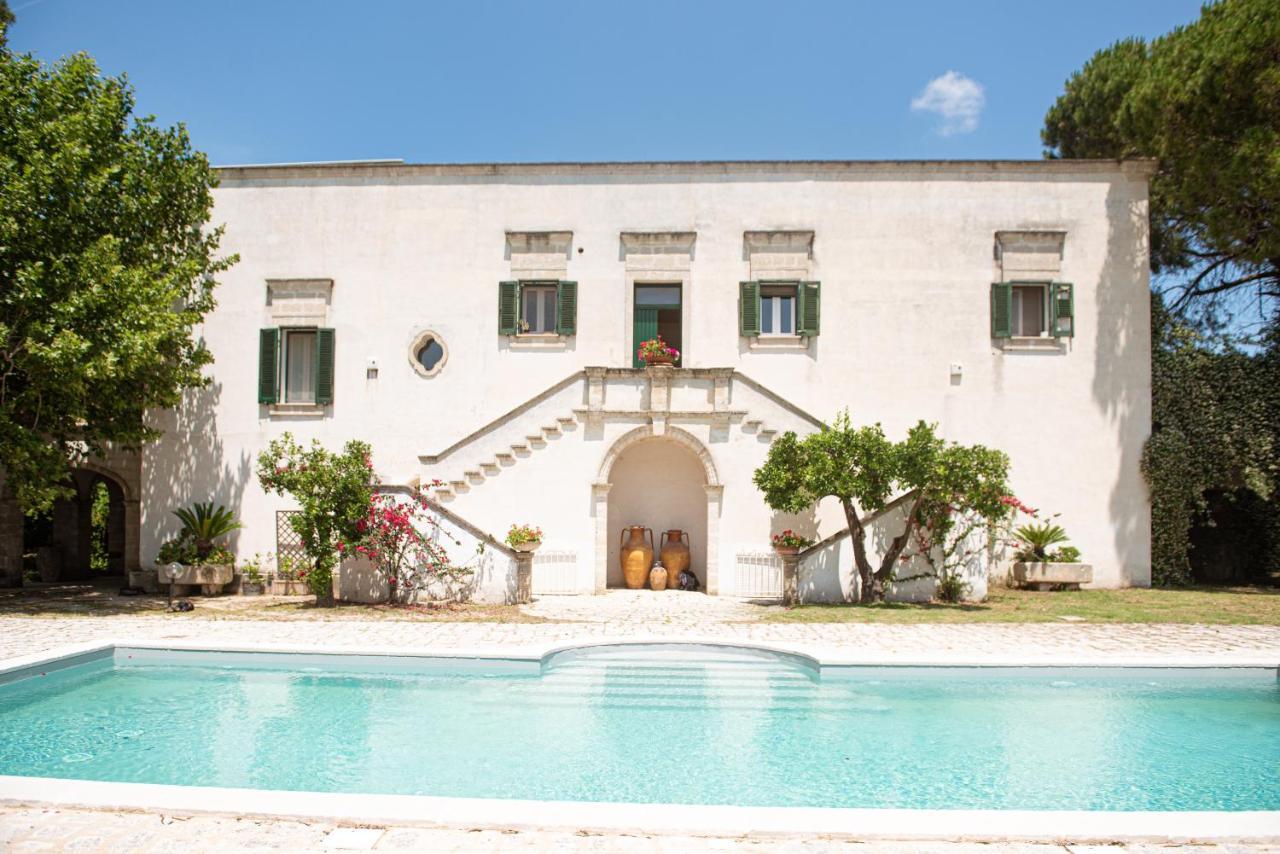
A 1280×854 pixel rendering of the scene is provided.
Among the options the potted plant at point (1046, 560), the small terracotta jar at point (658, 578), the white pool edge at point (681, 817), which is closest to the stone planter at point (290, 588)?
the small terracotta jar at point (658, 578)

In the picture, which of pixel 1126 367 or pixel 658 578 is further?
pixel 1126 367

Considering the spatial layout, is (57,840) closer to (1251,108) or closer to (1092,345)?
(1092,345)

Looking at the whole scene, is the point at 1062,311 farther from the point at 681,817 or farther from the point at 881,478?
the point at 681,817

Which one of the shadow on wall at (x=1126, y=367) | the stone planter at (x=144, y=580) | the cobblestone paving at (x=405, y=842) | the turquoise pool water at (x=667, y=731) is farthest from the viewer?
the shadow on wall at (x=1126, y=367)

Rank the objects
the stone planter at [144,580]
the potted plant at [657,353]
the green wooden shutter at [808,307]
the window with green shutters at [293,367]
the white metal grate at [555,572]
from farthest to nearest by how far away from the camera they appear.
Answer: the window with green shutters at [293,367]
the green wooden shutter at [808,307]
the stone planter at [144,580]
the potted plant at [657,353]
the white metal grate at [555,572]

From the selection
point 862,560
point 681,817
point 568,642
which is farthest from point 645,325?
point 681,817

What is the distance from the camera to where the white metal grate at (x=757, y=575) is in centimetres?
1580

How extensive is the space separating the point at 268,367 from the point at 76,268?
4.91 metres

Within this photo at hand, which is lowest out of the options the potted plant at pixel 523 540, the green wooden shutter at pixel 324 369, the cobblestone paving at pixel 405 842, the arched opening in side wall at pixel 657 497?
the cobblestone paving at pixel 405 842

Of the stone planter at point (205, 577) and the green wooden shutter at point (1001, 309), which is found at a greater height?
the green wooden shutter at point (1001, 309)

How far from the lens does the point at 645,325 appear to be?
18234mm

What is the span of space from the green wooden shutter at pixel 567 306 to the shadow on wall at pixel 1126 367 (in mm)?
10903

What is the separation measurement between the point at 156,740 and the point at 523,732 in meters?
3.04

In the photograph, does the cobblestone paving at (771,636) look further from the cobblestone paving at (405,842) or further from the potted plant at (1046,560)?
the cobblestone paving at (405,842)
